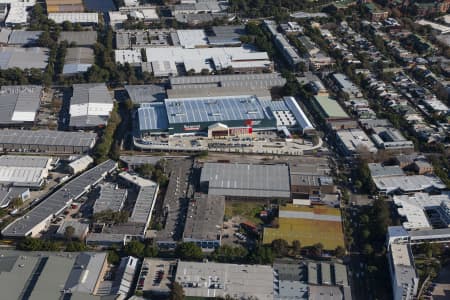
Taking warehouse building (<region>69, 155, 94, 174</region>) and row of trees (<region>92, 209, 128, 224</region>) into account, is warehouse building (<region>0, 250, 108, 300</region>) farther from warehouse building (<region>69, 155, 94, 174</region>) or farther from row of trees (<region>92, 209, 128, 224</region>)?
warehouse building (<region>69, 155, 94, 174</region>)

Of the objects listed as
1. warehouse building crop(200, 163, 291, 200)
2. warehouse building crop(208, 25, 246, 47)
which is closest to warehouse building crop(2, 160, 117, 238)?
warehouse building crop(200, 163, 291, 200)

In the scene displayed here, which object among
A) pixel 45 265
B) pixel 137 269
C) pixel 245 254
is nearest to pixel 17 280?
pixel 45 265

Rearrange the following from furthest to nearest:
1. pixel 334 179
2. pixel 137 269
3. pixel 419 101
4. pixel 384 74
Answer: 1. pixel 384 74
2. pixel 419 101
3. pixel 334 179
4. pixel 137 269

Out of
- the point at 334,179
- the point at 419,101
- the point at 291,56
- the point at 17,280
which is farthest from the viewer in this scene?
the point at 291,56

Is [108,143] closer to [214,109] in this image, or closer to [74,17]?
[214,109]

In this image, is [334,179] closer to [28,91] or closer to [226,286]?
[226,286]

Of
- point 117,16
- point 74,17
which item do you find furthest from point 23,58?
point 117,16

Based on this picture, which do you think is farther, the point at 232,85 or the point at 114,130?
the point at 232,85

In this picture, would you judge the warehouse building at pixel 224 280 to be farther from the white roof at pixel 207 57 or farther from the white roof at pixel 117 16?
the white roof at pixel 117 16
